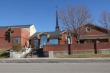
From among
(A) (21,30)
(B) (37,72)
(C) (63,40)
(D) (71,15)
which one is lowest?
(B) (37,72)

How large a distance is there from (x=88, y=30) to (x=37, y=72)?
23059mm

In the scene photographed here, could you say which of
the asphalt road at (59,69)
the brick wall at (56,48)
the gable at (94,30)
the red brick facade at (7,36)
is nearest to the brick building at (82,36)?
the gable at (94,30)

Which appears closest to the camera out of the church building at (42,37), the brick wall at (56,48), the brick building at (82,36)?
the brick wall at (56,48)

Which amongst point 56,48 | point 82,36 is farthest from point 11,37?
point 82,36

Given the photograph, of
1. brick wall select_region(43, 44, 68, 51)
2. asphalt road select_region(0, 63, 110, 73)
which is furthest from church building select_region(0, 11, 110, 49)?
asphalt road select_region(0, 63, 110, 73)

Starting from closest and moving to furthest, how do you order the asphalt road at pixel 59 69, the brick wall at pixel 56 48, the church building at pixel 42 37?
the asphalt road at pixel 59 69
the brick wall at pixel 56 48
the church building at pixel 42 37

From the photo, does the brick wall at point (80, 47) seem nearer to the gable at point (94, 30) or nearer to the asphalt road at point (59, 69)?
the gable at point (94, 30)

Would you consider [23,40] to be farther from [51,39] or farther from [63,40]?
[63,40]

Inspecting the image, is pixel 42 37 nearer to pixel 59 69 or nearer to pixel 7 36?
pixel 7 36

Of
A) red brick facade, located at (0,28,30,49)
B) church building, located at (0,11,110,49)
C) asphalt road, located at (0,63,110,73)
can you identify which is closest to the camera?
asphalt road, located at (0,63,110,73)

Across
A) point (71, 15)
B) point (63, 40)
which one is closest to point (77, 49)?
point (71, 15)

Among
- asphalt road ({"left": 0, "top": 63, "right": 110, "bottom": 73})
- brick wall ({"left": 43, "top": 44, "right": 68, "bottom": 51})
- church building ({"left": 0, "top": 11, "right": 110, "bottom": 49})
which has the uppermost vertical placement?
church building ({"left": 0, "top": 11, "right": 110, "bottom": 49})

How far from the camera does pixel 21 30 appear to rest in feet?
82.9

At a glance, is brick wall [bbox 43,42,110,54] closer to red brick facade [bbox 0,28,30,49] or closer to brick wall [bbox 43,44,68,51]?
brick wall [bbox 43,44,68,51]
